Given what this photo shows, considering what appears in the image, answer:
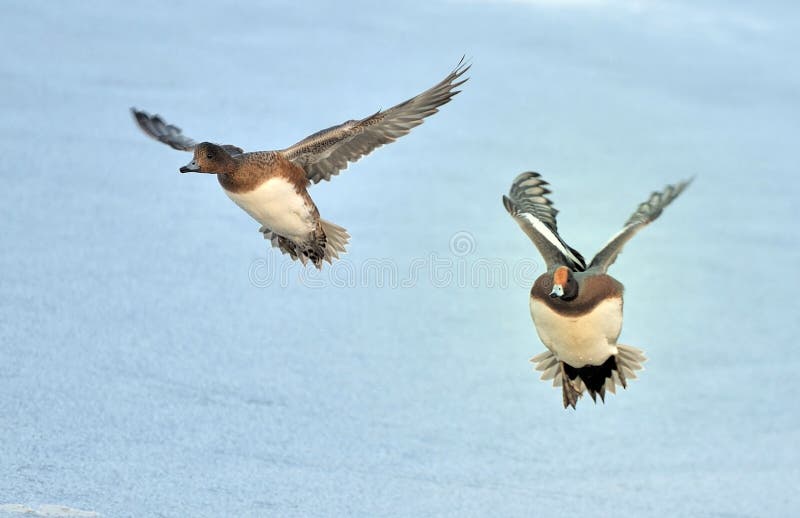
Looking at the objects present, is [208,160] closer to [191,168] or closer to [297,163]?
[191,168]

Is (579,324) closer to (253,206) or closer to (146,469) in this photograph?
(253,206)

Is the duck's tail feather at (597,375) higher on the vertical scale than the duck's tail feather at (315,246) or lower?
lower

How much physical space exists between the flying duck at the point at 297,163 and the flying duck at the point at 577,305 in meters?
0.34

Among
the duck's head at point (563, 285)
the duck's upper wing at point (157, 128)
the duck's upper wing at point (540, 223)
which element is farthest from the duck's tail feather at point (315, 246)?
the duck's head at point (563, 285)

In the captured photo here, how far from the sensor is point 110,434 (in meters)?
3.87

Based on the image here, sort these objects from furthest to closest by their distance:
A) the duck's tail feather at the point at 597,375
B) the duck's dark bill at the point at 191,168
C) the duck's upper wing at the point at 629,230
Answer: the duck's tail feather at the point at 597,375 < the duck's upper wing at the point at 629,230 < the duck's dark bill at the point at 191,168

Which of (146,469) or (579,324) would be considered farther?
(146,469)

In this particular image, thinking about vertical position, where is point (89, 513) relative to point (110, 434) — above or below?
below

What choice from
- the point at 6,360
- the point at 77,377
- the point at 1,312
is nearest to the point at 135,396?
the point at 77,377

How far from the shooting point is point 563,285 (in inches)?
99.8

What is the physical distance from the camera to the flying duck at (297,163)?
2662 millimetres

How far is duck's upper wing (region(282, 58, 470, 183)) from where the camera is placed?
2.84 m

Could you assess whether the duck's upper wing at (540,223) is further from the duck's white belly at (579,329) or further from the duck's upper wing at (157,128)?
the duck's upper wing at (157,128)

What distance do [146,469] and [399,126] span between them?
1.45m
